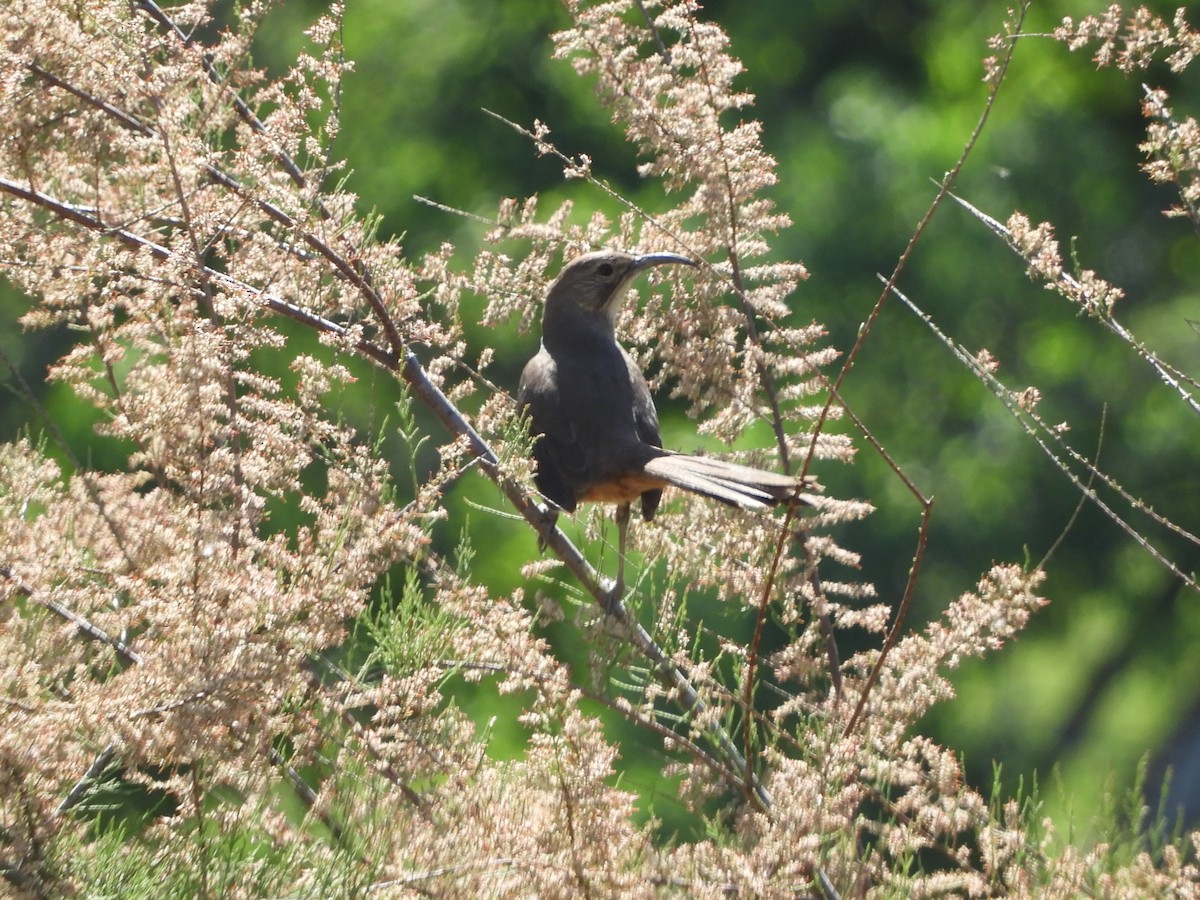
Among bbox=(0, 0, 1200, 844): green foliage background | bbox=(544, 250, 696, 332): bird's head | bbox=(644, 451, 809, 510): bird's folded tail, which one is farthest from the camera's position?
bbox=(0, 0, 1200, 844): green foliage background

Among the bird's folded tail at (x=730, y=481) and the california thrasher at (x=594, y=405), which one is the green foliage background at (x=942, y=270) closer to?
the california thrasher at (x=594, y=405)

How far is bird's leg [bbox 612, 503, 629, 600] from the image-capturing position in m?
2.84

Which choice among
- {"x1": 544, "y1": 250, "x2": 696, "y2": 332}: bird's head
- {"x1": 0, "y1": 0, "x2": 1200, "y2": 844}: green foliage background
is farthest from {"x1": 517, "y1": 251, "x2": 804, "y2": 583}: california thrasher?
{"x1": 0, "y1": 0, "x2": 1200, "y2": 844}: green foliage background

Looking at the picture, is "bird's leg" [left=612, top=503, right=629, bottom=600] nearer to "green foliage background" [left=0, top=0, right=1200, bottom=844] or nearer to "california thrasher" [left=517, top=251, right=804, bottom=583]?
"california thrasher" [left=517, top=251, right=804, bottom=583]

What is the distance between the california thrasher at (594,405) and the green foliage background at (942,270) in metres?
1.99

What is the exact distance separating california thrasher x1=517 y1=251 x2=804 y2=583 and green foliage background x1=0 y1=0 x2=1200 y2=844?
199 cm

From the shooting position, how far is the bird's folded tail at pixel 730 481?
2373 mm

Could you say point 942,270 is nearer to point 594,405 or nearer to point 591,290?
point 591,290

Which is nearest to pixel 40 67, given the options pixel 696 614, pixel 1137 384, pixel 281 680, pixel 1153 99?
pixel 281 680

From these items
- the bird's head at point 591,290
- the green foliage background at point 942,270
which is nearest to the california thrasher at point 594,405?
the bird's head at point 591,290

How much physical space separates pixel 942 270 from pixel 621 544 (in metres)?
4.00

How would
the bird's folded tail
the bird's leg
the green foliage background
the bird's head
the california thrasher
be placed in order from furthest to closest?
1. the green foliage background
2. the bird's head
3. the california thrasher
4. the bird's leg
5. the bird's folded tail

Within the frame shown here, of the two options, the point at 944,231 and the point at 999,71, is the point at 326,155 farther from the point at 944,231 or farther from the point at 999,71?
the point at 944,231

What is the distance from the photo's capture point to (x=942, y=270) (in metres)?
6.76
